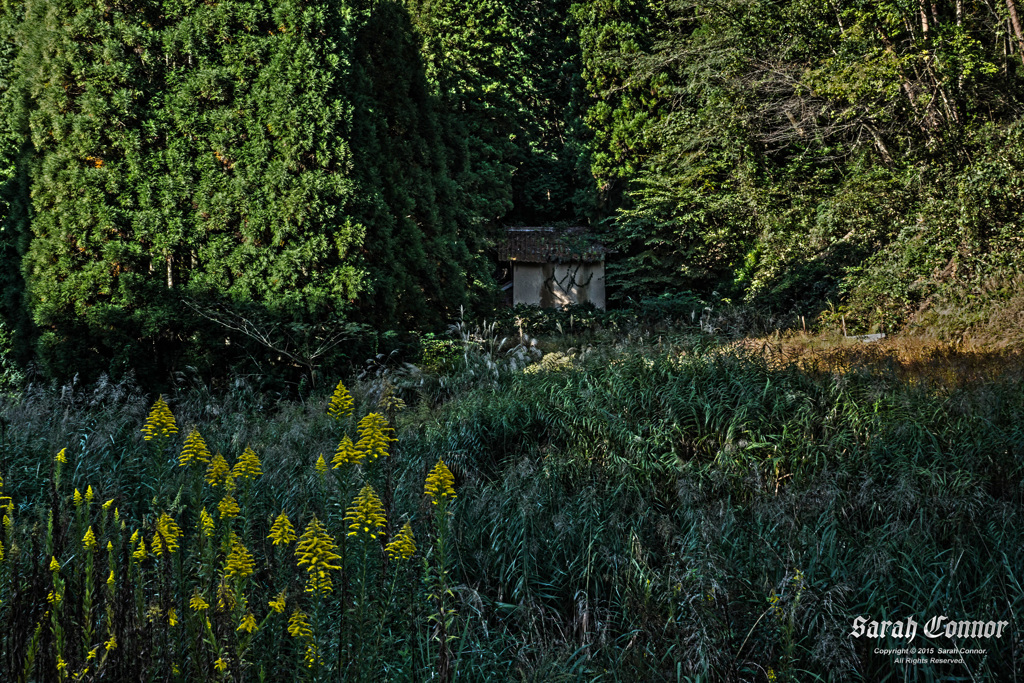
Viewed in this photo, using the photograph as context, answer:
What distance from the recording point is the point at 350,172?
7309 millimetres

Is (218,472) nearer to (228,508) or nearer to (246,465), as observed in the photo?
(246,465)

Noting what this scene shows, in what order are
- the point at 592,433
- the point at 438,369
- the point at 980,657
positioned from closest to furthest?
the point at 980,657 < the point at 592,433 < the point at 438,369

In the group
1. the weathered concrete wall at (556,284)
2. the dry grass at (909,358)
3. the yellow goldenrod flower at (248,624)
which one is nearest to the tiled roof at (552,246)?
the weathered concrete wall at (556,284)

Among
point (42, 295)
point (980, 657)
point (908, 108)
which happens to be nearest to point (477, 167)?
point (908, 108)

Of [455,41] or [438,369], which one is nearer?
[438,369]

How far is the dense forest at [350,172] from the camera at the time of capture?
6.96 metres

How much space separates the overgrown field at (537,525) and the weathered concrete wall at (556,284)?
41.8 feet

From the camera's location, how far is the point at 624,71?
58.1ft

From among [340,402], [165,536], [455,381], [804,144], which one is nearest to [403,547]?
[165,536]

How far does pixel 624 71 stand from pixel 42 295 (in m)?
14.1

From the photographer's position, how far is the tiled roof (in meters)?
18.7

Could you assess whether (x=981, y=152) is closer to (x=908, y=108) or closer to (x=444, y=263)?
(x=908, y=108)

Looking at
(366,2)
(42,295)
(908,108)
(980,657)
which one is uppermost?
(366,2)

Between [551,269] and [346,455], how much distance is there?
17622 millimetres
